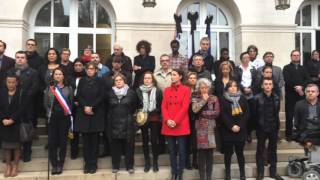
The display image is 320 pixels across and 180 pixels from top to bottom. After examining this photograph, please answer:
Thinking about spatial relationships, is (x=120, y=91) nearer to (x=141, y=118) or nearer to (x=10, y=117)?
(x=141, y=118)

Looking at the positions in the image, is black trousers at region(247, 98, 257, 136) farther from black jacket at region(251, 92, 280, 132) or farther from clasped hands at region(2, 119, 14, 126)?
clasped hands at region(2, 119, 14, 126)

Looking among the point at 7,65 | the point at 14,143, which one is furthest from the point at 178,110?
the point at 7,65

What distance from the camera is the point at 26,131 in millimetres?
7438

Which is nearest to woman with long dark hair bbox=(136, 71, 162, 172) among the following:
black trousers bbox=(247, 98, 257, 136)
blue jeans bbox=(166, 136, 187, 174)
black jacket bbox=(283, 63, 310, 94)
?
blue jeans bbox=(166, 136, 187, 174)

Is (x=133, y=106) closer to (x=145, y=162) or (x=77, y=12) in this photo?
(x=145, y=162)

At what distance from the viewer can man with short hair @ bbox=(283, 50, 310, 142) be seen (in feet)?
29.4

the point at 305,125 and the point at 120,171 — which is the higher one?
the point at 305,125

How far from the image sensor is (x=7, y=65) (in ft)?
27.4

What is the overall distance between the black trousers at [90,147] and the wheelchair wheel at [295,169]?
3.38 meters

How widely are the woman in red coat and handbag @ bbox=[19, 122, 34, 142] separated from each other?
7.36 ft

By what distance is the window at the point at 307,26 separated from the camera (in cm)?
1267

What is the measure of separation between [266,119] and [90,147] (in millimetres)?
3020

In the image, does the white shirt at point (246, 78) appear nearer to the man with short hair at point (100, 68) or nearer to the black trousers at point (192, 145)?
the black trousers at point (192, 145)

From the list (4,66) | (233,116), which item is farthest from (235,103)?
(4,66)
